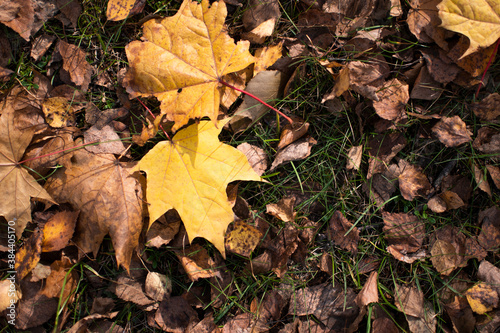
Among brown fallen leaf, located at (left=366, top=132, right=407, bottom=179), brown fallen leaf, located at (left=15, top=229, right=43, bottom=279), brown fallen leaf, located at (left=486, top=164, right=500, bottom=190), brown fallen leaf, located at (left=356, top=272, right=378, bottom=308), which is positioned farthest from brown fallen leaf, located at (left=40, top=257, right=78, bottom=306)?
brown fallen leaf, located at (left=486, top=164, right=500, bottom=190)

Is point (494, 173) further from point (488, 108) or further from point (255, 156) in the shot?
point (255, 156)

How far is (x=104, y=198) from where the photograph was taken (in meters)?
1.87

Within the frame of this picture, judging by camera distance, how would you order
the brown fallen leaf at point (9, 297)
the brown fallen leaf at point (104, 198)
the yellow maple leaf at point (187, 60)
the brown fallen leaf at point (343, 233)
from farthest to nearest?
the brown fallen leaf at point (343, 233)
the brown fallen leaf at point (9, 297)
the brown fallen leaf at point (104, 198)
the yellow maple leaf at point (187, 60)

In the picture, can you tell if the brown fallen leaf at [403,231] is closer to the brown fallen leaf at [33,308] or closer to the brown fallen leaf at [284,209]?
the brown fallen leaf at [284,209]

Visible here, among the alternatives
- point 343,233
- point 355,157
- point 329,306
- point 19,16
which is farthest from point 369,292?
point 19,16

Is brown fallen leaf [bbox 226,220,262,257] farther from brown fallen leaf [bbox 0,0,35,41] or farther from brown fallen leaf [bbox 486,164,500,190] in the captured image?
brown fallen leaf [bbox 0,0,35,41]

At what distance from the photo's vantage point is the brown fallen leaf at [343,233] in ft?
6.85

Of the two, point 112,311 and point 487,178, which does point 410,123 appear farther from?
point 112,311

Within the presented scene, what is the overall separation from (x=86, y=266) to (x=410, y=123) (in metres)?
2.37

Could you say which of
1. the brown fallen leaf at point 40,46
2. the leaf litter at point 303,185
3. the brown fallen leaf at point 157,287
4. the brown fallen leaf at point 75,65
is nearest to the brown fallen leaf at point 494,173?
the leaf litter at point 303,185

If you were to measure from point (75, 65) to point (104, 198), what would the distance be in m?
0.96

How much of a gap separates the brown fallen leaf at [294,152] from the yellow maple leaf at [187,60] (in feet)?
1.89

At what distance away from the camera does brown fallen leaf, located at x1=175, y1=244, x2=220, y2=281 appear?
2049mm

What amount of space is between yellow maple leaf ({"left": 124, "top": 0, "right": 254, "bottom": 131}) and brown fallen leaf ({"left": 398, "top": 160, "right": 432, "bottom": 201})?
1.26 metres
